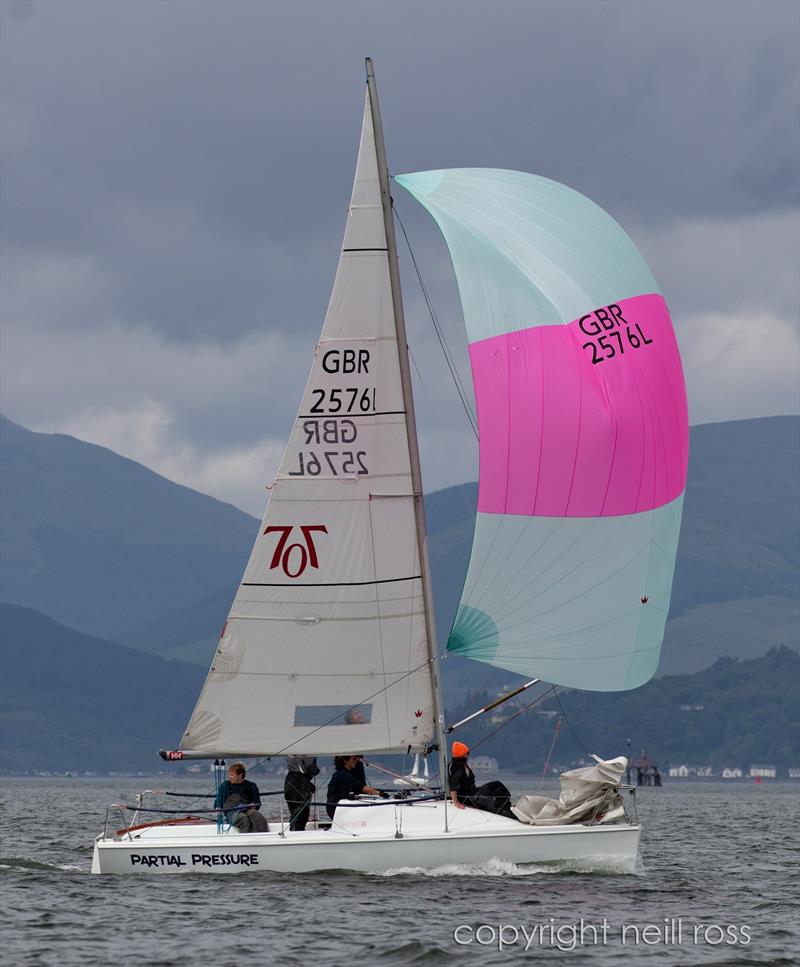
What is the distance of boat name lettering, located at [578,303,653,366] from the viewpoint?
27312 mm

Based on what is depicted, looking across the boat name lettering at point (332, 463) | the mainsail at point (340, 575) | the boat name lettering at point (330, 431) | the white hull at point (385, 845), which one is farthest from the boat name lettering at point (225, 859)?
the boat name lettering at point (330, 431)

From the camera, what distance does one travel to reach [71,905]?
2533 centimetres

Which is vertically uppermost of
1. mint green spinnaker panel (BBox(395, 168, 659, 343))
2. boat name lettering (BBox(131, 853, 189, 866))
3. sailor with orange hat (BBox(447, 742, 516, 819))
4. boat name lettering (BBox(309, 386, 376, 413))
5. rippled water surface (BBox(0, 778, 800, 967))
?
mint green spinnaker panel (BBox(395, 168, 659, 343))

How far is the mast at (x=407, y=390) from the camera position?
27516 millimetres

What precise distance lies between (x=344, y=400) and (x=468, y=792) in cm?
649

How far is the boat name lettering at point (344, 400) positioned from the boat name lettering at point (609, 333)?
351 cm

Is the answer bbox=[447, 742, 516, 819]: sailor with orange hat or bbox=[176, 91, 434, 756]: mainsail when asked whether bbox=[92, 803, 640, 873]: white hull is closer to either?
bbox=[447, 742, 516, 819]: sailor with orange hat

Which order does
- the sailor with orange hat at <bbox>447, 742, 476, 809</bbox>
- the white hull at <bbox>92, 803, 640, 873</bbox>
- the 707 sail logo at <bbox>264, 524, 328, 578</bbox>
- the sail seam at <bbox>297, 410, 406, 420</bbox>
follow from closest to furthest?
1. the white hull at <bbox>92, 803, 640, 873</bbox>
2. the sailor with orange hat at <bbox>447, 742, 476, 809</bbox>
3. the sail seam at <bbox>297, 410, 406, 420</bbox>
4. the 707 sail logo at <bbox>264, 524, 328, 578</bbox>

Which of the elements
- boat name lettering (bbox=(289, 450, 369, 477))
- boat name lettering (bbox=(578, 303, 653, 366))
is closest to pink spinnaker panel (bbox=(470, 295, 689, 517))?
boat name lettering (bbox=(578, 303, 653, 366))

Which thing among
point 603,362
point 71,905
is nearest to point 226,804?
point 71,905

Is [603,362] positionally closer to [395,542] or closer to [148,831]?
[395,542]

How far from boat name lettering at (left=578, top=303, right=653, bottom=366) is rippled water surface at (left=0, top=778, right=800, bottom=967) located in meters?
8.10

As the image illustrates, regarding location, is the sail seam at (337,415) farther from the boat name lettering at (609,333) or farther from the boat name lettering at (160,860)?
the boat name lettering at (160,860)

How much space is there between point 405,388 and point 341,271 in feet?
7.22
